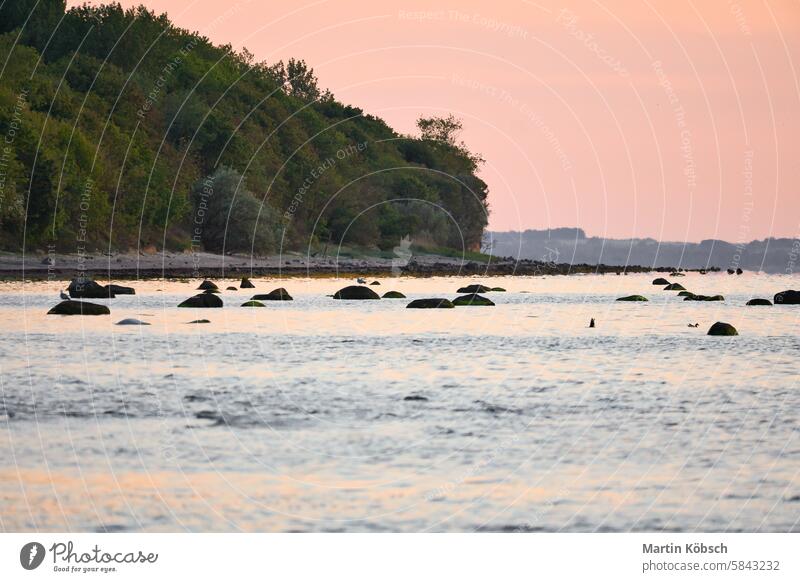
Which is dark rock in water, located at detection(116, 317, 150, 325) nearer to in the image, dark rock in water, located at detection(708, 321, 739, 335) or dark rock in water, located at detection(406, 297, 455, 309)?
dark rock in water, located at detection(406, 297, 455, 309)

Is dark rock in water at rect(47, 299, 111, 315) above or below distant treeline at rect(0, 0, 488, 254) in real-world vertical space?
below

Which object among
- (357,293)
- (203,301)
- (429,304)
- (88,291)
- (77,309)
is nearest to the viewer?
(77,309)

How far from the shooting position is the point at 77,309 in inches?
2547

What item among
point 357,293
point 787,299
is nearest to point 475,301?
point 357,293

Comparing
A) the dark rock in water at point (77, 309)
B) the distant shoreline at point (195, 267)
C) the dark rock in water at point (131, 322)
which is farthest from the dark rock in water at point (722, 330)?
the distant shoreline at point (195, 267)

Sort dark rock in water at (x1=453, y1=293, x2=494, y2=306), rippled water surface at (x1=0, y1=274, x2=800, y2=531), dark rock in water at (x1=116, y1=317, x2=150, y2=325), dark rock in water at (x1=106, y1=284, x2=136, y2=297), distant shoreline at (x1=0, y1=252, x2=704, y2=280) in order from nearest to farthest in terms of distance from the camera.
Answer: rippled water surface at (x1=0, y1=274, x2=800, y2=531), dark rock in water at (x1=116, y1=317, x2=150, y2=325), dark rock in water at (x1=106, y1=284, x2=136, y2=297), dark rock in water at (x1=453, y1=293, x2=494, y2=306), distant shoreline at (x1=0, y1=252, x2=704, y2=280)

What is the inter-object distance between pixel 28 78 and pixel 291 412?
3696 inches

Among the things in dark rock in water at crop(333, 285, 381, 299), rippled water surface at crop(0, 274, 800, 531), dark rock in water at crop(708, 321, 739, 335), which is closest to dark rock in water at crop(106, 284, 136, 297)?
dark rock in water at crop(333, 285, 381, 299)

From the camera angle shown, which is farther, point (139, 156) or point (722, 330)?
point (139, 156)

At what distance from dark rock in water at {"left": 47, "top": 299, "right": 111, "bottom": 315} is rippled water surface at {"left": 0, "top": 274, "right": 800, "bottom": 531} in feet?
22.8

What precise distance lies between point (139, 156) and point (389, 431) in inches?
4228

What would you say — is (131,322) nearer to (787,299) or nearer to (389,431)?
(389,431)

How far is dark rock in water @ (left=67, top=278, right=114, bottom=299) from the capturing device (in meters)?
77.6

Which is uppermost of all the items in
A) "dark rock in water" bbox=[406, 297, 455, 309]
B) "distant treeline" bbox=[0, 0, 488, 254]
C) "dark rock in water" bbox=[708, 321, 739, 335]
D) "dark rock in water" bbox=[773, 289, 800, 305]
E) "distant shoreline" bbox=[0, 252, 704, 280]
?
"distant treeline" bbox=[0, 0, 488, 254]
